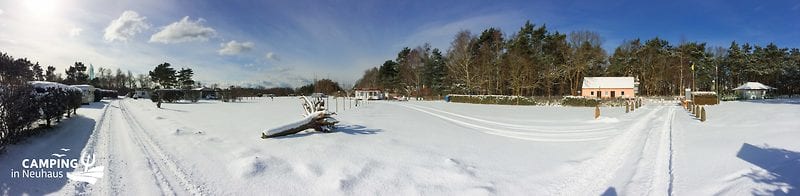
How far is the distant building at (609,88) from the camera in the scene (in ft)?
155

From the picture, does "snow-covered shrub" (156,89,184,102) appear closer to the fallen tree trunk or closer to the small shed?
the fallen tree trunk

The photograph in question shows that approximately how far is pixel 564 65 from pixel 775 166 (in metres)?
43.7

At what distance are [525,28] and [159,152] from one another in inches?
1871

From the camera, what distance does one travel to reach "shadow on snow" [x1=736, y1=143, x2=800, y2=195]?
457 cm

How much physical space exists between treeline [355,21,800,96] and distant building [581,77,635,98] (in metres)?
2.09

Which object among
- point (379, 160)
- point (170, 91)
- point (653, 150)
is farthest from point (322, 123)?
point (170, 91)

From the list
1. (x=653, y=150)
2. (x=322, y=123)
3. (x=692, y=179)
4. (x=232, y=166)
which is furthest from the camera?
(x=322, y=123)

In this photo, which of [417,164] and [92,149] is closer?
[417,164]

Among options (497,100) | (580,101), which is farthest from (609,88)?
(497,100)

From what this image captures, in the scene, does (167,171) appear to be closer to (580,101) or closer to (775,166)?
(775,166)

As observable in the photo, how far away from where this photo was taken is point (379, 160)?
6.28m

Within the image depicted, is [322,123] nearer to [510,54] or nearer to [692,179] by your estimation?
[692,179]

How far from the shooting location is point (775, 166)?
18.5ft

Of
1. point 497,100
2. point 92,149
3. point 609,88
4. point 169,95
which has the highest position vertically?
point 609,88
